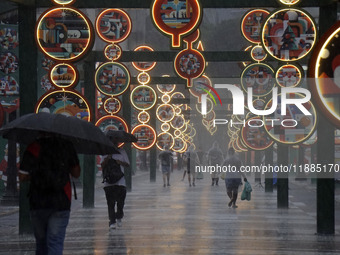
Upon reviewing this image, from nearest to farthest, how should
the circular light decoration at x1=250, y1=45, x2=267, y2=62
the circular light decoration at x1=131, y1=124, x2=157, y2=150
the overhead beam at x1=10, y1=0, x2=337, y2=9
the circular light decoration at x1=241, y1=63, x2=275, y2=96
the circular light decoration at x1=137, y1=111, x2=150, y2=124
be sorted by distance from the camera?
the overhead beam at x1=10, y1=0, x2=337, y2=9 → the circular light decoration at x1=250, y1=45, x2=267, y2=62 → the circular light decoration at x1=241, y1=63, x2=275, y2=96 → the circular light decoration at x1=131, y1=124, x2=157, y2=150 → the circular light decoration at x1=137, y1=111, x2=150, y2=124

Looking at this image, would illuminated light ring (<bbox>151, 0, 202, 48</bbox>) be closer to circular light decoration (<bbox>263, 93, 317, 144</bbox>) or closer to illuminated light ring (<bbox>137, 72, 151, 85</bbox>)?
circular light decoration (<bbox>263, 93, 317, 144</bbox>)

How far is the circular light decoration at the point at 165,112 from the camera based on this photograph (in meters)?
39.9

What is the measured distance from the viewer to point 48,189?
8594mm

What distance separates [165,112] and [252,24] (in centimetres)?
1806

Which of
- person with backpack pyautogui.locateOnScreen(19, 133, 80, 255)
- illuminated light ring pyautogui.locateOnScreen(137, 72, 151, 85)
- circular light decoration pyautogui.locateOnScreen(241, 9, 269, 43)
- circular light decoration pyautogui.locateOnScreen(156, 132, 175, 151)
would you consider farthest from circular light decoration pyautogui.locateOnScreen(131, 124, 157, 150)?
person with backpack pyautogui.locateOnScreen(19, 133, 80, 255)

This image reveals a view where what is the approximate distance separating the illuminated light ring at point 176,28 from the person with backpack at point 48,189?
21.4 ft

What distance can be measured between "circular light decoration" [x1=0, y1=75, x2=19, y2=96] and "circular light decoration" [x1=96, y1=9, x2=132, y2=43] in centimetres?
349

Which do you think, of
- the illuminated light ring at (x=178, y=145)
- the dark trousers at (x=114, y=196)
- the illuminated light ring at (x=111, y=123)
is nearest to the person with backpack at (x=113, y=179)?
the dark trousers at (x=114, y=196)

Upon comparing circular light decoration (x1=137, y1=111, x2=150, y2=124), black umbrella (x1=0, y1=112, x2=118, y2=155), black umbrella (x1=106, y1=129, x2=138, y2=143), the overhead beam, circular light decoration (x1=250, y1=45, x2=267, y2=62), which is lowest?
black umbrella (x1=106, y1=129, x2=138, y2=143)

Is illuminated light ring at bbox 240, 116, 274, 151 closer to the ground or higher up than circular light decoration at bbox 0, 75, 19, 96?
closer to the ground

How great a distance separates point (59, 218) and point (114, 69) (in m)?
14.2

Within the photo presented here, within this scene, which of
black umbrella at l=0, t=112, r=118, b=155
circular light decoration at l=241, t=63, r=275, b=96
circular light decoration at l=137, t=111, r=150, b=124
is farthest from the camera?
circular light decoration at l=137, t=111, r=150, b=124

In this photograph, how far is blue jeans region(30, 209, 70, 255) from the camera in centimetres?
854

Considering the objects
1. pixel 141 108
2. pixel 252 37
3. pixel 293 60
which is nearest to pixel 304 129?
pixel 293 60
